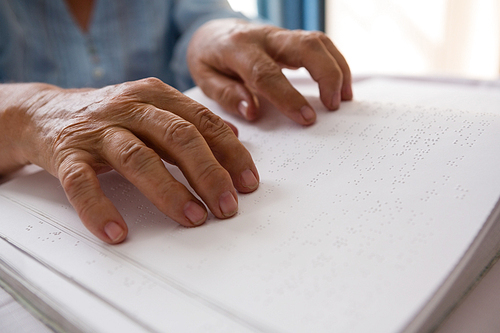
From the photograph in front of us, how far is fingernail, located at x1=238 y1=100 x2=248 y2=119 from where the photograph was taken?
27.7 inches

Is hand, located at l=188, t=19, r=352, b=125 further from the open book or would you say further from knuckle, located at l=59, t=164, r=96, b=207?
knuckle, located at l=59, t=164, r=96, b=207

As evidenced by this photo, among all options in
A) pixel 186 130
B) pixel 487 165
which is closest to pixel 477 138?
pixel 487 165

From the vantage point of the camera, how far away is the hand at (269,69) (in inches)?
26.0

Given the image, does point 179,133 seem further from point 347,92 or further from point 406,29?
point 406,29

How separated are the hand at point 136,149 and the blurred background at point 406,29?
5.54 ft

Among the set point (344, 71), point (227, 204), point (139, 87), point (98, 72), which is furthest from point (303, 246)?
point (98, 72)

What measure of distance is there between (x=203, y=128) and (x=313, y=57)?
0.98 ft

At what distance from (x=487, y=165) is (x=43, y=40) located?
1089mm

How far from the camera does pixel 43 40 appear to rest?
1025 mm

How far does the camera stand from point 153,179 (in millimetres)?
444

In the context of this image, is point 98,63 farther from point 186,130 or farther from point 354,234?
point 354,234

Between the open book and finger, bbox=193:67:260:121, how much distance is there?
151 millimetres

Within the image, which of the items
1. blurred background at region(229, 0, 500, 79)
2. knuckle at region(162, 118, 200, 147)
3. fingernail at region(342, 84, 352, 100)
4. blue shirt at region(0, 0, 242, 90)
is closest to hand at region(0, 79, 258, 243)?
knuckle at region(162, 118, 200, 147)

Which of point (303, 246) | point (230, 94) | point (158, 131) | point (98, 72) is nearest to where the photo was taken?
point (303, 246)
